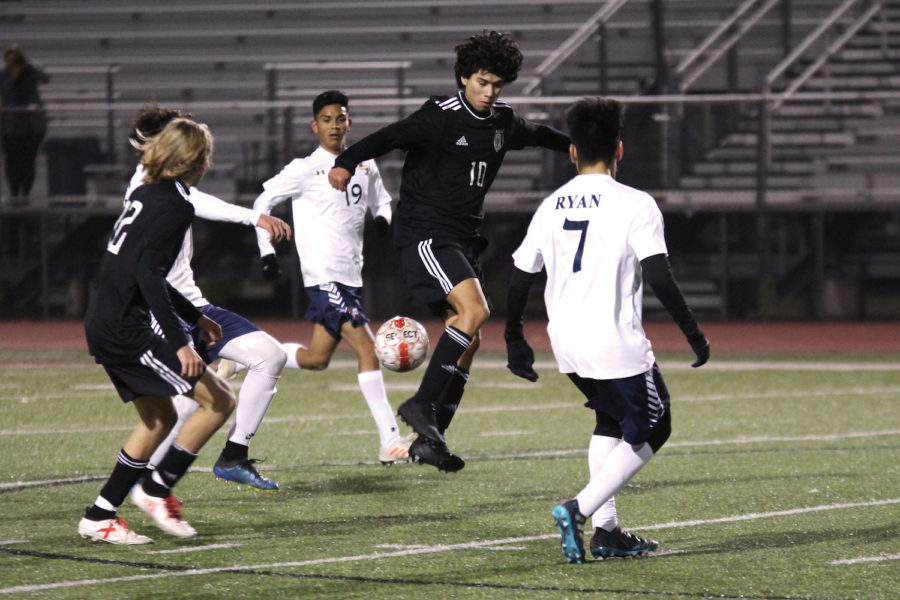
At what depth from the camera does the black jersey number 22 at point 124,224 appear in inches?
229

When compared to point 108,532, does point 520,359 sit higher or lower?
higher

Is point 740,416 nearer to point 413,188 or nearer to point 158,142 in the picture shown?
point 413,188

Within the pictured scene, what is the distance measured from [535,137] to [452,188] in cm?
60

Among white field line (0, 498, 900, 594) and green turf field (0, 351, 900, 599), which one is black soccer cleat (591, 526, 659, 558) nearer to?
green turf field (0, 351, 900, 599)

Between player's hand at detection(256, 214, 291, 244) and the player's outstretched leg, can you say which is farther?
player's hand at detection(256, 214, 291, 244)

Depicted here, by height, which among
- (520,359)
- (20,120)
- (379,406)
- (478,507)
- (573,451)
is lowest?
(573,451)

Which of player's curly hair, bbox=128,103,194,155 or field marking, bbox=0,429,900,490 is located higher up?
player's curly hair, bbox=128,103,194,155

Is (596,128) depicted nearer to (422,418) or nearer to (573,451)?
(422,418)

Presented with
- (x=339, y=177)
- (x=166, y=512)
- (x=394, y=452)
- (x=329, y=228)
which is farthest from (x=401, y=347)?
(x=166, y=512)

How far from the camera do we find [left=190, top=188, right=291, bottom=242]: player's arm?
682cm

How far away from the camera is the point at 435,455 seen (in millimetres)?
6910

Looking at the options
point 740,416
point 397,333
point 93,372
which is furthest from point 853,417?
point 93,372

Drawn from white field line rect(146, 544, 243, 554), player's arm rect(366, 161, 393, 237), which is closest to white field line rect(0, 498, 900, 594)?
white field line rect(146, 544, 243, 554)

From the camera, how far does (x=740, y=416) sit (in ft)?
35.1
